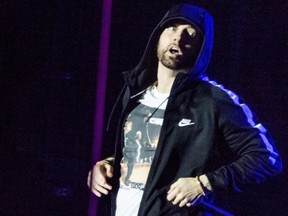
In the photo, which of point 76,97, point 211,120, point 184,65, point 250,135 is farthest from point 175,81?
point 76,97

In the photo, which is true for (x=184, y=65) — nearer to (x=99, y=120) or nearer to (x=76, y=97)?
(x=99, y=120)

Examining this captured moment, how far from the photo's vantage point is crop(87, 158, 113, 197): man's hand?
6.68ft

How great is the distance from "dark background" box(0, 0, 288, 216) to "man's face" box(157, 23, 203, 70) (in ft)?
1.45

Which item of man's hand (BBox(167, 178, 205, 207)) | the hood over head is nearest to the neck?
the hood over head

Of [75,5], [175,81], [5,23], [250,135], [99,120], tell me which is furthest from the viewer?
[5,23]

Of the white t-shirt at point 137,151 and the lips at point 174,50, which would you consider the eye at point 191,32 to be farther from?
the white t-shirt at point 137,151

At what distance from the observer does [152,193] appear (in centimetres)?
188

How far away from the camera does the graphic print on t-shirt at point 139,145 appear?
1972 millimetres

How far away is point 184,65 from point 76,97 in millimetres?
1287

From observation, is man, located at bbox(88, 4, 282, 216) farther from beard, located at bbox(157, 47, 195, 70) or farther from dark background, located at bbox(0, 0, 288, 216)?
dark background, located at bbox(0, 0, 288, 216)

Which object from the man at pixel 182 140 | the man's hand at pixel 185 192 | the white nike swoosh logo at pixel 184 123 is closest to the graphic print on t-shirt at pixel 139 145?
the man at pixel 182 140

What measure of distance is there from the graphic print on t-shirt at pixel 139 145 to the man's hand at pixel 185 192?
245mm

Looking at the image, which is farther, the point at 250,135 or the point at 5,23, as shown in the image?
the point at 5,23

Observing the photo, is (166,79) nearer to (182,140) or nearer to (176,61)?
(176,61)
